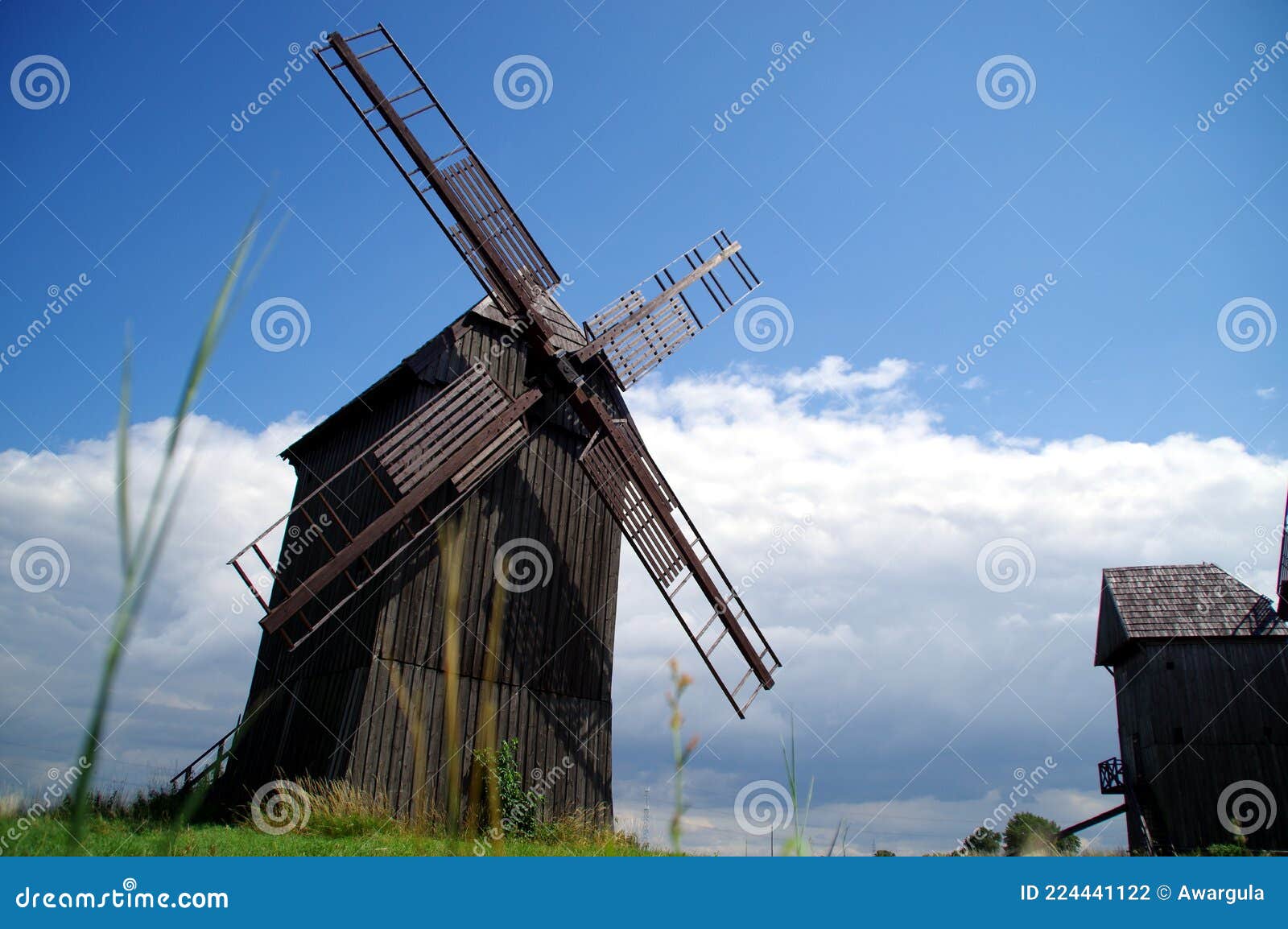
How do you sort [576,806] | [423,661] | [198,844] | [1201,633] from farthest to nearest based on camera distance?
[1201,633] → [576,806] → [423,661] → [198,844]

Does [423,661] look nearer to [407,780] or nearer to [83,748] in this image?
[407,780]

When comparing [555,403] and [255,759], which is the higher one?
[555,403]

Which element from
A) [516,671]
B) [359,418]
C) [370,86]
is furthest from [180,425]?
[359,418]

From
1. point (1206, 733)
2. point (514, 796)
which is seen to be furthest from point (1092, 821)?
point (514, 796)

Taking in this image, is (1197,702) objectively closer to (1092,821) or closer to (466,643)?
(1092,821)

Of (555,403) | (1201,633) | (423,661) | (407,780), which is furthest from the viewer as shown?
(1201,633)

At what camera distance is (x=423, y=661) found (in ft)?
40.9

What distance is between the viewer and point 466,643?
1282 cm

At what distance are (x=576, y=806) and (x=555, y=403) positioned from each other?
22.1 feet

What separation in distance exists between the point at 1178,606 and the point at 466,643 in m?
19.0

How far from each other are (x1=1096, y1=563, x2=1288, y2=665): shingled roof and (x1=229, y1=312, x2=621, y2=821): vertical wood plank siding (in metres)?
15.3

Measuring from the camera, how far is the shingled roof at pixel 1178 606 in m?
20.9

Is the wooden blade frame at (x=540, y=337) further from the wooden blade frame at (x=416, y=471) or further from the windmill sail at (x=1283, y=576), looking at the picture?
the windmill sail at (x=1283, y=576)

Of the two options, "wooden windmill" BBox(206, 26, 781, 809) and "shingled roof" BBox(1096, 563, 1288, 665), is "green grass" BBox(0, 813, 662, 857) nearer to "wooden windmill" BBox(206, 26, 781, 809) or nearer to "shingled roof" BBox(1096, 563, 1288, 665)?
"wooden windmill" BBox(206, 26, 781, 809)
